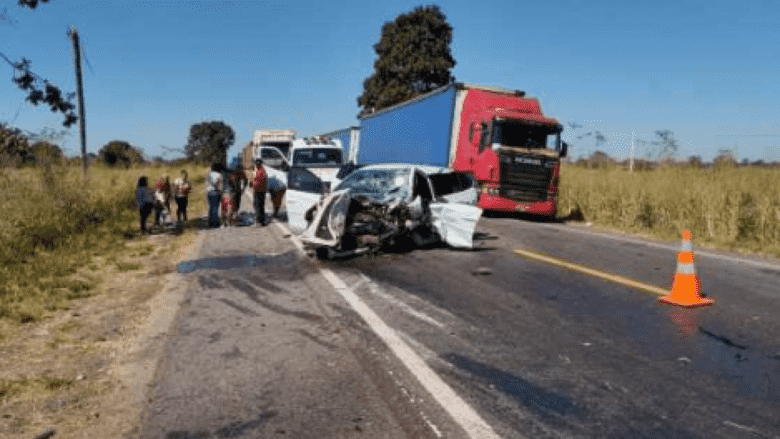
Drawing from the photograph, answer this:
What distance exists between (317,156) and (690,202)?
1334cm

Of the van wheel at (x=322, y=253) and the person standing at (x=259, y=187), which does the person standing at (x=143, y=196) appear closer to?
the person standing at (x=259, y=187)

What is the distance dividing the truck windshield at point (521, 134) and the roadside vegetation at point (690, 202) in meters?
2.66

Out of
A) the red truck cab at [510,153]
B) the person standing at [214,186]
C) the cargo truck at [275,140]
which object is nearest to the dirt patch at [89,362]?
the person standing at [214,186]

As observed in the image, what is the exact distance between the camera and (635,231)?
16562 millimetres

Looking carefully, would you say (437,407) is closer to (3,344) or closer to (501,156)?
(3,344)

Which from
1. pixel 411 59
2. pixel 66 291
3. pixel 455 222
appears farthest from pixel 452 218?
pixel 411 59

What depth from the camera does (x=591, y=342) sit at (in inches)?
220

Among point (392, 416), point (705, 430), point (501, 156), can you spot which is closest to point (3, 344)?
point (392, 416)

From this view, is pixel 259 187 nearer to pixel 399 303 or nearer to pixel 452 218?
pixel 452 218

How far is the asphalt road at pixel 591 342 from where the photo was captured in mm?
3908

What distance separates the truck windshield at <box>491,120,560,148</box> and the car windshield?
20.0 feet

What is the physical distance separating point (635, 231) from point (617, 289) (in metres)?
9.29

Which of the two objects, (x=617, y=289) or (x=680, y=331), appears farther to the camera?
A: (x=617, y=289)

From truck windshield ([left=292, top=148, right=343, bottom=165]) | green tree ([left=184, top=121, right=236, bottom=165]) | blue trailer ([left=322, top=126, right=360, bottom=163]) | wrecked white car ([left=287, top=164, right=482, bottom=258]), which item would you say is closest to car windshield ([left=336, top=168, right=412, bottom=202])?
wrecked white car ([left=287, top=164, right=482, bottom=258])
